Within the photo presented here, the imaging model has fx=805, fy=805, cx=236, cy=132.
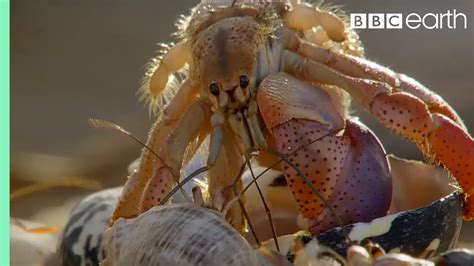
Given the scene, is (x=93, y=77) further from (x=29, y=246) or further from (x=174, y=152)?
(x=174, y=152)

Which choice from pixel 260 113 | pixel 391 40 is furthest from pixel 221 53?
pixel 391 40

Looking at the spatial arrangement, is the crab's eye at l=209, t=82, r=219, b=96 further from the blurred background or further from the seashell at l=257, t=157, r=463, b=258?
the blurred background

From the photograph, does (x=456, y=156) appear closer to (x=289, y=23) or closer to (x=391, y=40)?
(x=289, y=23)

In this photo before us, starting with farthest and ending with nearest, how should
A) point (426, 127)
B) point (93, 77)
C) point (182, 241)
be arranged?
point (93, 77), point (426, 127), point (182, 241)

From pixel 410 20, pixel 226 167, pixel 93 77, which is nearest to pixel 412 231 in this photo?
pixel 226 167

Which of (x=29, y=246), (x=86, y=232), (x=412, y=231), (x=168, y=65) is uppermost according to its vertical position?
(x=168, y=65)

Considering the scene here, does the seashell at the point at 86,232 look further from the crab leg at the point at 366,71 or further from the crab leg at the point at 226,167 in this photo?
the crab leg at the point at 366,71

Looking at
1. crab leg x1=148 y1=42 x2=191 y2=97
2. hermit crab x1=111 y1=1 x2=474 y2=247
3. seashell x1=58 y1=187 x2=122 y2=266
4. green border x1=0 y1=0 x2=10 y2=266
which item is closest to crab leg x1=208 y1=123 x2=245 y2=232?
hermit crab x1=111 y1=1 x2=474 y2=247
